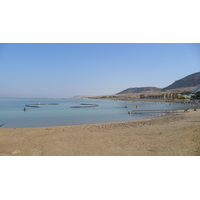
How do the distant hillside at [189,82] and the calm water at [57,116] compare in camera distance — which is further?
the distant hillside at [189,82]

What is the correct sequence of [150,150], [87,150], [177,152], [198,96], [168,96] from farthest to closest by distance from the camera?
[168,96] < [198,96] < [87,150] < [150,150] < [177,152]

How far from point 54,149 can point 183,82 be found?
166893 mm

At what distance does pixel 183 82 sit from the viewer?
14938cm

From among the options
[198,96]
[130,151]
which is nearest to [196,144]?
[130,151]

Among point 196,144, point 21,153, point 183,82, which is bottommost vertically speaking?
point 21,153

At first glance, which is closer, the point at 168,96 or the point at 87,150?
the point at 87,150

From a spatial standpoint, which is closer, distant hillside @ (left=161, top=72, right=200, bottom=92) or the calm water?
the calm water

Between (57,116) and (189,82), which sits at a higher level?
(189,82)

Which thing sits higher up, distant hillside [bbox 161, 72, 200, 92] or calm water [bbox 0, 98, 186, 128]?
distant hillside [bbox 161, 72, 200, 92]

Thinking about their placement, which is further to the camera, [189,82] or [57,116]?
[189,82]

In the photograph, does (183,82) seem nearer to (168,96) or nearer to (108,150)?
(168,96)

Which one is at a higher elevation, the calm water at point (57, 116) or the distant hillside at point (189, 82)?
the distant hillside at point (189, 82)

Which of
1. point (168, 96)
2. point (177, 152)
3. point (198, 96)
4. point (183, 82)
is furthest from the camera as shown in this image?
point (183, 82)

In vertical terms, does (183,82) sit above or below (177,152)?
above
